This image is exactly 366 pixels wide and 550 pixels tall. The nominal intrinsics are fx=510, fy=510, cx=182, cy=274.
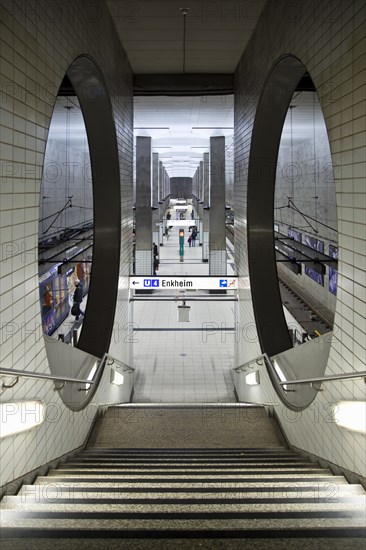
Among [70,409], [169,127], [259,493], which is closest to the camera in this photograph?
[259,493]

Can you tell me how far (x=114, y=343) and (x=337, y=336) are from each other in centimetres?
447

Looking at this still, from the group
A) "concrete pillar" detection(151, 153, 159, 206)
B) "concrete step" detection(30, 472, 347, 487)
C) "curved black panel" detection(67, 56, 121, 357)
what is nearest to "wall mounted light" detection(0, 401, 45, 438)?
"concrete step" detection(30, 472, 347, 487)

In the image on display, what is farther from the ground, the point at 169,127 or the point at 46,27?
the point at 169,127

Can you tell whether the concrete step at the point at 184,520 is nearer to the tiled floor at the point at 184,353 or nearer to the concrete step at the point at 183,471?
the concrete step at the point at 183,471

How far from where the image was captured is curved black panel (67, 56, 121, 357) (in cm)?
666

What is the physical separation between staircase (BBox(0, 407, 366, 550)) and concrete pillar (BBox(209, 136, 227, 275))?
1214 cm

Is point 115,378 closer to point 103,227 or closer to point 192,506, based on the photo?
point 103,227

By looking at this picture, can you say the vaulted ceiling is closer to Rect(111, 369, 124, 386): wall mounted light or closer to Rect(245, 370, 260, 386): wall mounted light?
Rect(111, 369, 124, 386): wall mounted light

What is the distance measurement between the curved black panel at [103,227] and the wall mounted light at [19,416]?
3.45 metres

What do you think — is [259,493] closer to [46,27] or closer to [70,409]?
[70,409]

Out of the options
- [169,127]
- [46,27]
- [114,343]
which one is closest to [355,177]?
[46,27]

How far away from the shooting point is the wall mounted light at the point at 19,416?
2.77 meters

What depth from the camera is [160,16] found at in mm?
6375

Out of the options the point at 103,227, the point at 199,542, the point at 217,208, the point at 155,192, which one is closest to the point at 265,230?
the point at 103,227
